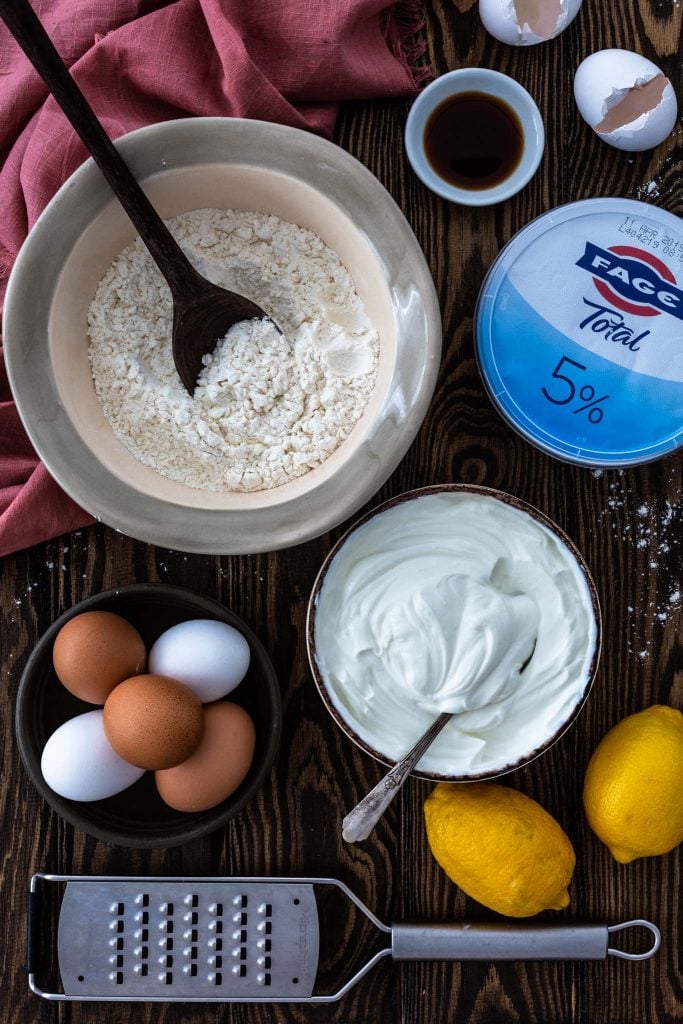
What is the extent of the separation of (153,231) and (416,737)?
602mm

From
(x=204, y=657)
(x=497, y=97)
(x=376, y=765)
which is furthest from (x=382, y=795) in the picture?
(x=497, y=97)

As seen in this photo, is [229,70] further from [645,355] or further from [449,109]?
[645,355]

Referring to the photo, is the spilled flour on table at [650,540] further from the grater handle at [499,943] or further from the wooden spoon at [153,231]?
the wooden spoon at [153,231]

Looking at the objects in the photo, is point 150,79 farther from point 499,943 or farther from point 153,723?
point 499,943

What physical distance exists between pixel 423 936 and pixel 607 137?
975 mm

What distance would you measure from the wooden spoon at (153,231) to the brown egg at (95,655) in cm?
27

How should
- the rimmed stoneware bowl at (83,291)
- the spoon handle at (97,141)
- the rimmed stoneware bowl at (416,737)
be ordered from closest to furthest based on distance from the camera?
1. the spoon handle at (97,141)
2. the rimmed stoneware bowl at (83,291)
3. the rimmed stoneware bowl at (416,737)

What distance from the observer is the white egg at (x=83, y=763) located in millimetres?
909

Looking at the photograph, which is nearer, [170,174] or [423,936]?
[170,174]

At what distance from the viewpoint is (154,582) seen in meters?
1.01

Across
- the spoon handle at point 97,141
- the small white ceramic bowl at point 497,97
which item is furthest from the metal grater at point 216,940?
the small white ceramic bowl at point 497,97

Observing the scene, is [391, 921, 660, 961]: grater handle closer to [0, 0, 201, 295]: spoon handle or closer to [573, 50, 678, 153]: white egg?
[0, 0, 201, 295]: spoon handle

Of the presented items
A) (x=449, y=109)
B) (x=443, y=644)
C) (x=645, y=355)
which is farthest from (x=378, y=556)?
Result: (x=449, y=109)

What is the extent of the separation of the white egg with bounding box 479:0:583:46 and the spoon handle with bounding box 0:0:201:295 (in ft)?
1.56
